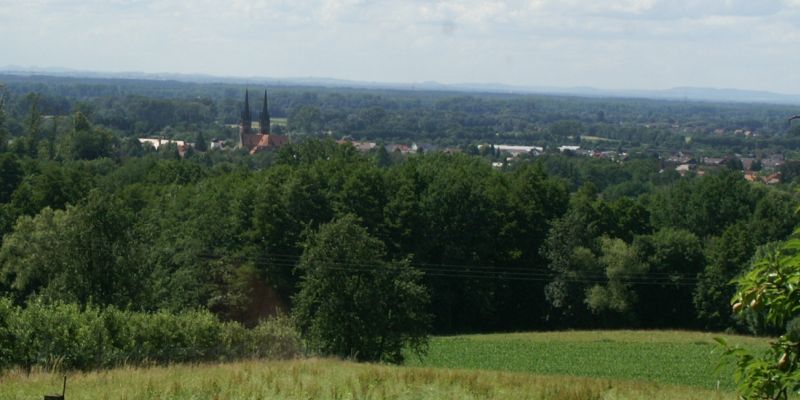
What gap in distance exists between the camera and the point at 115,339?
24266 mm

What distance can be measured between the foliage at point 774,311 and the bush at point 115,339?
1523 cm

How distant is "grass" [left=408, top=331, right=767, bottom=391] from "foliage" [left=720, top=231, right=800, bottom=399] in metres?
27.8

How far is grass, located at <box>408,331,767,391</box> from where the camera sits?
36938mm

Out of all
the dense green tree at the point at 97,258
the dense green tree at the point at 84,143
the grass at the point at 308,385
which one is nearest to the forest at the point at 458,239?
the dense green tree at the point at 97,258

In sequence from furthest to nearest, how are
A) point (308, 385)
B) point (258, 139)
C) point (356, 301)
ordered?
point (258, 139), point (356, 301), point (308, 385)

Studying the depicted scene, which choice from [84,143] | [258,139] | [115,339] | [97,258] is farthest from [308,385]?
[258,139]

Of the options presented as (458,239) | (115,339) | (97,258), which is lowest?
(458,239)

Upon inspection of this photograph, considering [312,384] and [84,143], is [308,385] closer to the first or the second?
[312,384]

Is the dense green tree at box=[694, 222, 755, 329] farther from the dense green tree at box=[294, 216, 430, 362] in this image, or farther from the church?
the church

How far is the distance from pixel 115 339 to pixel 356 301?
30.3 ft

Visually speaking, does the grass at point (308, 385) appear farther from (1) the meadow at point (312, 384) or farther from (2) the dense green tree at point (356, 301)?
(2) the dense green tree at point (356, 301)

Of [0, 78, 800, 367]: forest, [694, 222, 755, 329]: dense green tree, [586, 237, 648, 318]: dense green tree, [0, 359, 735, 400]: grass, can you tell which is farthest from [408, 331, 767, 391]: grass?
[0, 359, 735, 400]: grass

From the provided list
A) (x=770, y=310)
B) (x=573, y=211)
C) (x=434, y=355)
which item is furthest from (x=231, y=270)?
(x=770, y=310)

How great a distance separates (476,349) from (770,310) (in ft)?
132
